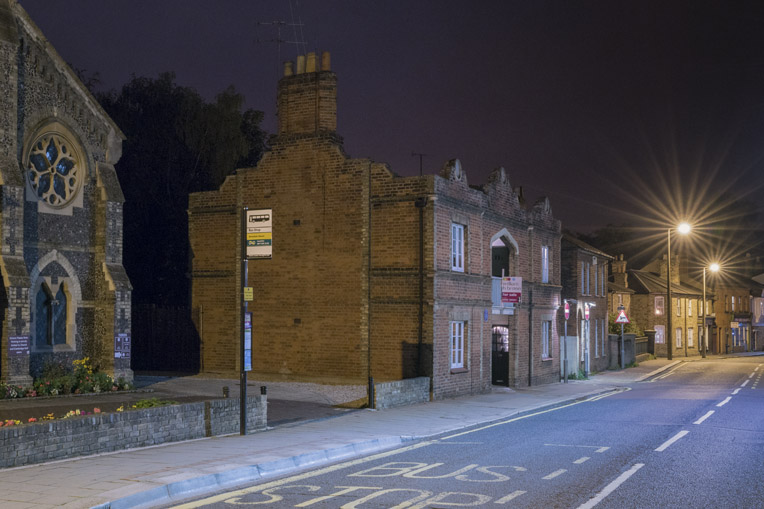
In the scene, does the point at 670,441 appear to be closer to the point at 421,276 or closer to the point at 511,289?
the point at 421,276

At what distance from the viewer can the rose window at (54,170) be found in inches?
829

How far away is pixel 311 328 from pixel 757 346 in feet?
253

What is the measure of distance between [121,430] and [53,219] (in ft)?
34.4

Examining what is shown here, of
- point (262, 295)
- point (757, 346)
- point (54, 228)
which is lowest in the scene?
point (757, 346)

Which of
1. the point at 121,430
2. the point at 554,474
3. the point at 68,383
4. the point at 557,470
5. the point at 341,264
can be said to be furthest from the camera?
the point at 341,264

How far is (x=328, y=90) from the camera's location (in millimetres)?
25938

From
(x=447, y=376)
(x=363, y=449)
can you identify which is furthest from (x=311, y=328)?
Result: (x=363, y=449)

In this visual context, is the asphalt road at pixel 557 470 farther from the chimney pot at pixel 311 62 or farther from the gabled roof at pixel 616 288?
the gabled roof at pixel 616 288

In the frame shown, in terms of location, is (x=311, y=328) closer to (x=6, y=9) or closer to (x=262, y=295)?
(x=262, y=295)

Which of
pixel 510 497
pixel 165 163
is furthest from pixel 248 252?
pixel 165 163

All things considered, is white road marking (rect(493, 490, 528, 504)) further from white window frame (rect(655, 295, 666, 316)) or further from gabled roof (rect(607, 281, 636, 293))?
white window frame (rect(655, 295, 666, 316))

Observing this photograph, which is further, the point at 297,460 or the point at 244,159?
the point at 244,159

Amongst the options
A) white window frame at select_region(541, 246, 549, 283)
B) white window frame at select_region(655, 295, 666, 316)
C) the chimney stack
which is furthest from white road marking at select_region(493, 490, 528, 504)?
white window frame at select_region(655, 295, 666, 316)

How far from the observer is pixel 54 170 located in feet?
70.8
